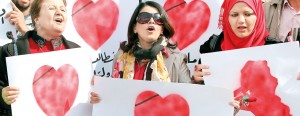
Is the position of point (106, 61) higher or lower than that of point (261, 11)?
lower

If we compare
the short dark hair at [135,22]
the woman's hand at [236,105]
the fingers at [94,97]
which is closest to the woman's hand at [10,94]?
the fingers at [94,97]

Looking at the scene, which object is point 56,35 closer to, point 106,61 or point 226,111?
point 106,61

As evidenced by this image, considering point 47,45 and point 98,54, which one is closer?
point 47,45

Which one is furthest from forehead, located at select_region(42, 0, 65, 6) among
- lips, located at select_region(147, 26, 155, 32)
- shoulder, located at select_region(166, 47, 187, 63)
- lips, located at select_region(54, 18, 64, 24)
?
shoulder, located at select_region(166, 47, 187, 63)

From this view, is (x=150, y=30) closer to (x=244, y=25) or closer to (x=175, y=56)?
(x=175, y=56)

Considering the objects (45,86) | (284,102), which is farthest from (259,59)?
(45,86)

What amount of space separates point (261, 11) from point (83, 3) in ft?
5.90

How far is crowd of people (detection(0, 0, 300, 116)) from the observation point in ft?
13.7

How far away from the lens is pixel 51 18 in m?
4.27

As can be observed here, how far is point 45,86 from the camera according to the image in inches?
156

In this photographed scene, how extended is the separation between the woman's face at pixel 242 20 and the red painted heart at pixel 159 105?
0.79m

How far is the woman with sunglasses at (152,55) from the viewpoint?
14.2 ft

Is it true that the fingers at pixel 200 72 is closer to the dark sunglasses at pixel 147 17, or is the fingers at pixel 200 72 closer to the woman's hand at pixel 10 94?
the dark sunglasses at pixel 147 17

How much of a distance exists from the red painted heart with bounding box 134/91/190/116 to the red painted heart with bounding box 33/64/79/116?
0.52 metres
